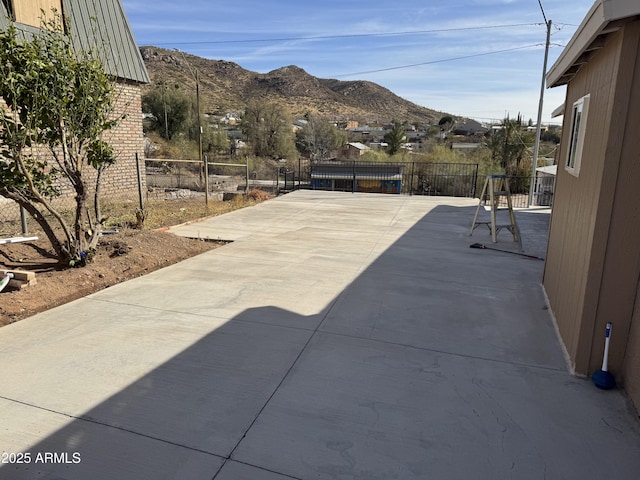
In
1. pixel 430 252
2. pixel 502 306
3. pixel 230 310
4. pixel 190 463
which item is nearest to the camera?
pixel 190 463

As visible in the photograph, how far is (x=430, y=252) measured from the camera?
7.46 metres

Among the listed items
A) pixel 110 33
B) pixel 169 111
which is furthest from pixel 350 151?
pixel 110 33

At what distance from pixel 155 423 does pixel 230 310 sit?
194cm

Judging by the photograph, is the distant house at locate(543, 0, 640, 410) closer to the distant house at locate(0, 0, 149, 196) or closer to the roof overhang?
the roof overhang

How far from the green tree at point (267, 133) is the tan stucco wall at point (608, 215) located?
42217mm

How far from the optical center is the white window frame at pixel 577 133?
3.84 metres

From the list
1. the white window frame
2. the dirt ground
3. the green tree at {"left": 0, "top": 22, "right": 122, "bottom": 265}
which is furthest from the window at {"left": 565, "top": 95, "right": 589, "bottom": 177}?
the green tree at {"left": 0, "top": 22, "right": 122, "bottom": 265}

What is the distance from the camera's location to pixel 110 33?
11586 mm

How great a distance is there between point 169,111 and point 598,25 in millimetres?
42515

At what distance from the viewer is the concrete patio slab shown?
93.2 inches

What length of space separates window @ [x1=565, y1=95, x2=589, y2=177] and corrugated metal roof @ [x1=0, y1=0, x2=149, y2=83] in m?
9.86

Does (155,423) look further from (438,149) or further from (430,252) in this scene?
(438,149)

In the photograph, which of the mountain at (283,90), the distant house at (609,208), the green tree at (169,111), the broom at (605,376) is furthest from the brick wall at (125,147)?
the mountain at (283,90)

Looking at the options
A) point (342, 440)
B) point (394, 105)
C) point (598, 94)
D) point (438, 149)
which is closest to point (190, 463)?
point (342, 440)
